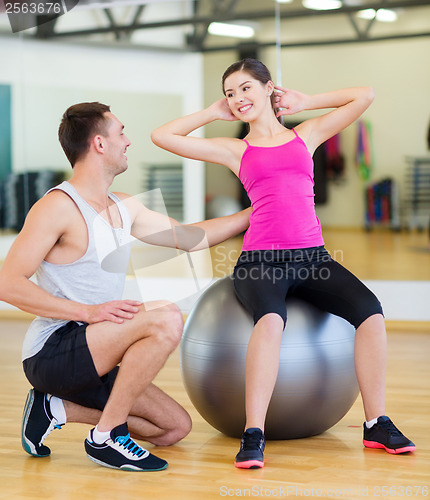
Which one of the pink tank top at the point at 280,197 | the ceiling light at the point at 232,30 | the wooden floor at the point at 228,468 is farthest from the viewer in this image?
the ceiling light at the point at 232,30

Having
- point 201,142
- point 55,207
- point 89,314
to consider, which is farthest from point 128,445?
point 201,142

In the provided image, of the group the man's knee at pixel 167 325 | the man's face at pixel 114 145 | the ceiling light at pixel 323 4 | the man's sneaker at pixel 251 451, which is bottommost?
the man's sneaker at pixel 251 451

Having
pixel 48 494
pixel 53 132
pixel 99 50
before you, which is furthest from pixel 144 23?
pixel 48 494

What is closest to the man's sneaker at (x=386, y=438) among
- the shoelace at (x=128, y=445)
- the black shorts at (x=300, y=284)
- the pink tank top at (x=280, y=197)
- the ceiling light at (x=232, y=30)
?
the black shorts at (x=300, y=284)

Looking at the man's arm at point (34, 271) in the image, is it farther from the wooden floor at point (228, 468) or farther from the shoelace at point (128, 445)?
the wooden floor at point (228, 468)

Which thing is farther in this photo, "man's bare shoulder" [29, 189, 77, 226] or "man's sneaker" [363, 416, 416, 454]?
"man's sneaker" [363, 416, 416, 454]

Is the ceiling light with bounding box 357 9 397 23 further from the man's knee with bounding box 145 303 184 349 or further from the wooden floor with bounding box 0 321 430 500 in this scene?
the man's knee with bounding box 145 303 184 349

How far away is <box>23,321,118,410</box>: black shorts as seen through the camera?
211cm

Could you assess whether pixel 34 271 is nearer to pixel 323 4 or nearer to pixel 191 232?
pixel 191 232

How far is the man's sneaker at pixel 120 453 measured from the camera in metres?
2.11

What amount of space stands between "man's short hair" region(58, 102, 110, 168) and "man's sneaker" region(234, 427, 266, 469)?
94 cm

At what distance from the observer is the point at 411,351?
4.04 metres

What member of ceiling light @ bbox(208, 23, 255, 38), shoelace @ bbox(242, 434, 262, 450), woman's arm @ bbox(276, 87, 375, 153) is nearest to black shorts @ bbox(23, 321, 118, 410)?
shoelace @ bbox(242, 434, 262, 450)

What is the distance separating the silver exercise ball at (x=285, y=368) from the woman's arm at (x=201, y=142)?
0.46 metres
